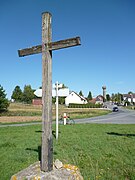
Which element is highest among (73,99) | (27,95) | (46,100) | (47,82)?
(27,95)

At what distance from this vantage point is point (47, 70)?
15.0 feet

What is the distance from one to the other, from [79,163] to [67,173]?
6.54 feet

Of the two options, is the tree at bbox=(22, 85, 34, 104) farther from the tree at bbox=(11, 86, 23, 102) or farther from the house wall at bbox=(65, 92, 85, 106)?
the house wall at bbox=(65, 92, 85, 106)

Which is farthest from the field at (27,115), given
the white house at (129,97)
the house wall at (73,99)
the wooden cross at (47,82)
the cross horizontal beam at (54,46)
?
the white house at (129,97)

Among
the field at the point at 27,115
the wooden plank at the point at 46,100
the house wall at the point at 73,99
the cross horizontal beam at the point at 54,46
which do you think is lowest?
the field at the point at 27,115

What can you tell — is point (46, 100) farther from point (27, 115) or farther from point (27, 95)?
point (27, 95)

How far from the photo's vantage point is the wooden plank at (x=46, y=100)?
173 inches

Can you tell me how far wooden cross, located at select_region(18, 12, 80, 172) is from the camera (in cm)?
435

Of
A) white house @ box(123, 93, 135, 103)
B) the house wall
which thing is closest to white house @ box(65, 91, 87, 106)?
the house wall

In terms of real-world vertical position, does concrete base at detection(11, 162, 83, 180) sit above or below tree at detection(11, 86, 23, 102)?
below

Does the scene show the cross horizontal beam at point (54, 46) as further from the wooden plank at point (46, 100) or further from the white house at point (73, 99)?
the white house at point (73, 99)

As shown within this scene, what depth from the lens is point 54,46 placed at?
4.57 meters

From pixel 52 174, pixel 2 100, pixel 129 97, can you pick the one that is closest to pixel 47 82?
pixel 52 174

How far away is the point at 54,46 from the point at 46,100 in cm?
111
